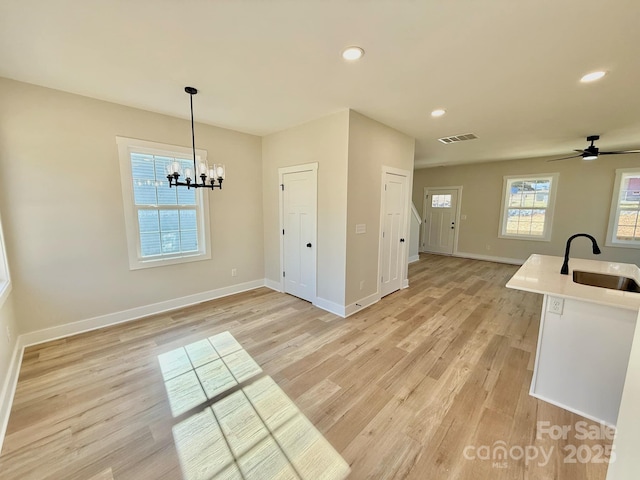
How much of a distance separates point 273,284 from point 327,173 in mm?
A: 2221

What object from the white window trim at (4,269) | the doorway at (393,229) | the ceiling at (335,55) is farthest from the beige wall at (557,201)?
the white window trim at (4,269)

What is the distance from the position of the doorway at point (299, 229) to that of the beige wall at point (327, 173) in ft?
0.40

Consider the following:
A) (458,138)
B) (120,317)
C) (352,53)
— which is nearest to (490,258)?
(458,138)

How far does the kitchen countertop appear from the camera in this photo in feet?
5.59

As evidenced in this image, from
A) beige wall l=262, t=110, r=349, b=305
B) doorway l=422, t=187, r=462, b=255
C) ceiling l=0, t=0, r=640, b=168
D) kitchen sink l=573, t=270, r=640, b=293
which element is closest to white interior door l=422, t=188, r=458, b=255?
doorway l=422, t=187, r=462, b=255

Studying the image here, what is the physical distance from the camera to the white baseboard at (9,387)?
1.72 metres

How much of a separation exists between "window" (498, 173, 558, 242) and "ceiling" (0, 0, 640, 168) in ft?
9.96

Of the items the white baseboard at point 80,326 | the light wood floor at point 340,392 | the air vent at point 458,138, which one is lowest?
the light wood floor at point 340,392

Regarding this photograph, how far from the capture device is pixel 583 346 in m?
1.83

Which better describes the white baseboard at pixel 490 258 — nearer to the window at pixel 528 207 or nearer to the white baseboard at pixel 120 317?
the window at pixel 528 207

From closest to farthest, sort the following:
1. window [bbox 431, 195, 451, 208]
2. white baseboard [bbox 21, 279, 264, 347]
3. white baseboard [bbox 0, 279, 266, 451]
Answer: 1. white baseboard [bbox 0, 279, 266, 451]
2. white baseboard [bbox 21, 279, 264, 347]
3. window [bbox 431, 195, 451, 208]

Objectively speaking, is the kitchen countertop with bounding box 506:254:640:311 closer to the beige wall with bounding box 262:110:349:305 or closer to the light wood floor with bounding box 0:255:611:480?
the light wood floor with bounding box 0:255:611:480

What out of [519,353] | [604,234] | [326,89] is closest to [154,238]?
[326,89]

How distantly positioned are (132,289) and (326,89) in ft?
11.0
